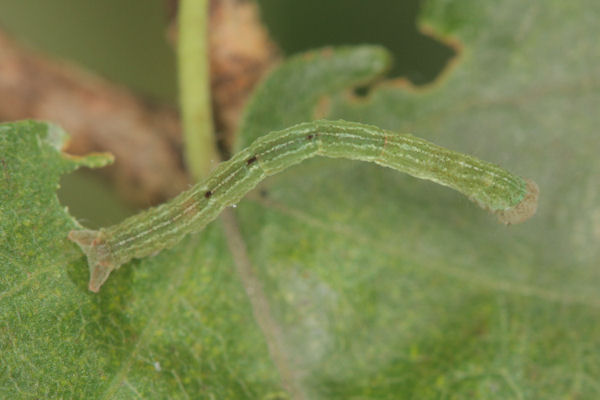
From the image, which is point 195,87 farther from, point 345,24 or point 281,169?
point 345,24

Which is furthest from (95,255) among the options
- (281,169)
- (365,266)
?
(365,266)

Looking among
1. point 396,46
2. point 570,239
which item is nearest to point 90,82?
point 396,46

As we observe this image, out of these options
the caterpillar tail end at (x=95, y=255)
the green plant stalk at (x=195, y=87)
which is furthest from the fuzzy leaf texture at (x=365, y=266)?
the green plant stalk at (x=195, y=87)

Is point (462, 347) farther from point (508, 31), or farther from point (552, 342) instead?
point (508, 31)

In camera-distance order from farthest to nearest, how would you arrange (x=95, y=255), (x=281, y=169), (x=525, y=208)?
(x=525, y=208)
(x=281, y=169)
(x=95, y=255)

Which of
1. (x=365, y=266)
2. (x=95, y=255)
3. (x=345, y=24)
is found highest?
(x=345, y=24)

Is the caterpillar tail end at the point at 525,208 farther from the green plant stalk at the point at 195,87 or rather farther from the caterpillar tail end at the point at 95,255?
the caterpillar tail end at the point at 95,255

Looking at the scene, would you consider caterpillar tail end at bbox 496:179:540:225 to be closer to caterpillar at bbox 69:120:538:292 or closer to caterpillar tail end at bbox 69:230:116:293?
caterpillar at bbox 69:120:538:292
